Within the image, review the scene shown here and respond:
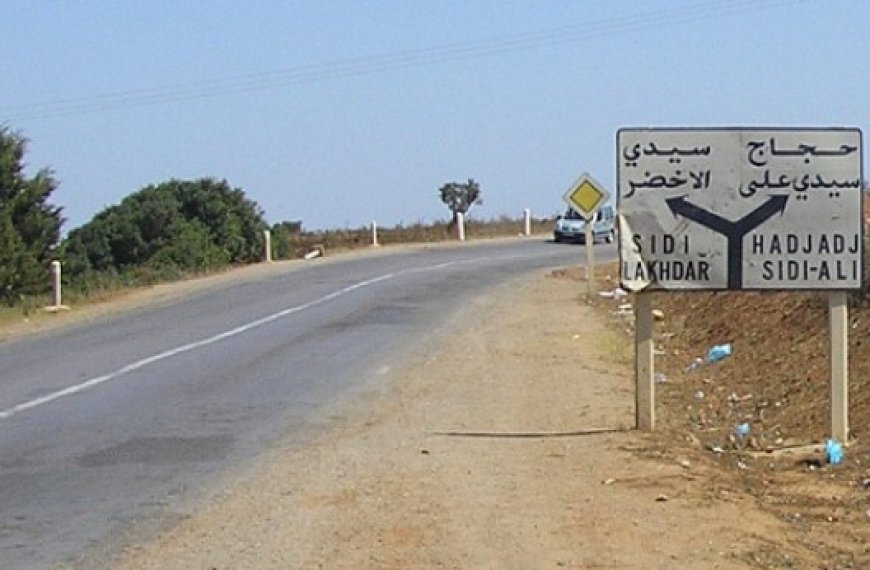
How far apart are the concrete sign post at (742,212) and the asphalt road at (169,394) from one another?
349 cm

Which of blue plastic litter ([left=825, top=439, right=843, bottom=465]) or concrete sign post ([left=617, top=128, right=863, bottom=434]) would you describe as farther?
concrete sign post ([left=617, top=128, right=863, bottom=434])

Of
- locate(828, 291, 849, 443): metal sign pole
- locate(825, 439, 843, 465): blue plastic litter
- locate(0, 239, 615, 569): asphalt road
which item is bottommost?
locate(0, 239, 615, 569): asphalt road

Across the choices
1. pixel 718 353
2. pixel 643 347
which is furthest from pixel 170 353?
pixel 643 347

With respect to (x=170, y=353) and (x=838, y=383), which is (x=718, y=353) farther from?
(x=170, y=353)

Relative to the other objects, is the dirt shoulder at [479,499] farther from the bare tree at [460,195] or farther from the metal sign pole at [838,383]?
the bare tree at [460,195]

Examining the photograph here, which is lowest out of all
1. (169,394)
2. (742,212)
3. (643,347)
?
(169,394)

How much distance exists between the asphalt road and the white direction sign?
3.54m

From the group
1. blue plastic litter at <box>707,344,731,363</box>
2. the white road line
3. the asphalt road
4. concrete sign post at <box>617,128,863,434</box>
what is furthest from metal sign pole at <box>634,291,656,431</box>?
the white road line

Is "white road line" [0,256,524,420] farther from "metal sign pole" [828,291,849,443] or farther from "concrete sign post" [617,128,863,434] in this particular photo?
"metal sign pole" [828,291,849,443]

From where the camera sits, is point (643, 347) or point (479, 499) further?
point (643, 347)

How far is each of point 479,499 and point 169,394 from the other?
7.24 meters

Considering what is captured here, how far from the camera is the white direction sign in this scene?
12469 mm

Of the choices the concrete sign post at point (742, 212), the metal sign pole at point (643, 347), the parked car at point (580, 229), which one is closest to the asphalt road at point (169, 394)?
the metal sign pole at point (643, 347)

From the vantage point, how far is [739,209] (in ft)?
41.3
